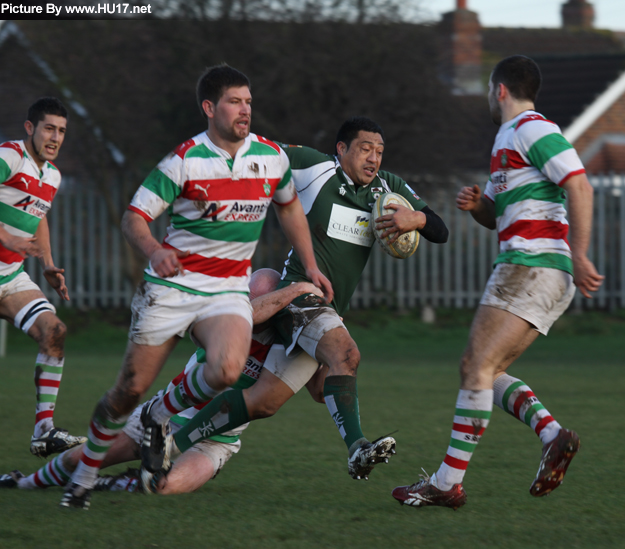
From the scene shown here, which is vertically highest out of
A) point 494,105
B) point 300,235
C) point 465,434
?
point 494,105

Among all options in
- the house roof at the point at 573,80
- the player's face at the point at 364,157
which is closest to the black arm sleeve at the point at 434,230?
the player's face at the point at 364,157

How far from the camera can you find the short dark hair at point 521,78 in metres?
4.89

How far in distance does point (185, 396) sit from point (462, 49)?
70.3ft

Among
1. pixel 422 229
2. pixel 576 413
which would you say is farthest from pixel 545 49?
pixel 422 229

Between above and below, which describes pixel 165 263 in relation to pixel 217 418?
above

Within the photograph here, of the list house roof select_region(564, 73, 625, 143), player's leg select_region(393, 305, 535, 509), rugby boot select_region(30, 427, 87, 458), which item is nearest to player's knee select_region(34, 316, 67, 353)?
rugby boot select_region(30, 427, 87, 458)

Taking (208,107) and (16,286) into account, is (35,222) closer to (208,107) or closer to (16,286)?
(16,286)

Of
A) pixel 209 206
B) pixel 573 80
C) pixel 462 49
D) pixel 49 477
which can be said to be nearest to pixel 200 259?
pixel 209 206

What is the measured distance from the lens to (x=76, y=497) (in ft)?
14.9

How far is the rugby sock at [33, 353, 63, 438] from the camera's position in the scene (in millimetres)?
5867

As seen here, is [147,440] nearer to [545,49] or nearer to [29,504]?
[29,504]

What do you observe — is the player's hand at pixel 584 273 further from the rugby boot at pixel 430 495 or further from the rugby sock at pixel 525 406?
the rugby boot at pixel 430 495

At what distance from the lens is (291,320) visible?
17.1ft

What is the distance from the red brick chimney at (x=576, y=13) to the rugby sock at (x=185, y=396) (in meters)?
38.3
